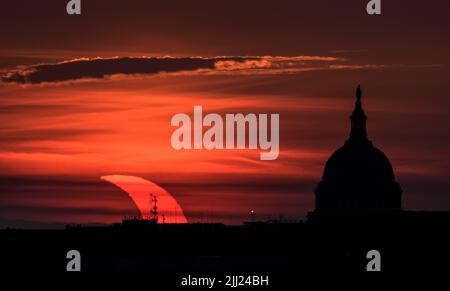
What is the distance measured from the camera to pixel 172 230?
150250mm

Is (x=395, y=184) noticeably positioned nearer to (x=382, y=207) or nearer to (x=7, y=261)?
(x=382, y=207)

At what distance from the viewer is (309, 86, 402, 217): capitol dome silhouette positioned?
550 ft

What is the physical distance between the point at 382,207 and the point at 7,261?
5629 cm

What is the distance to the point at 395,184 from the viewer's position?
168375mm

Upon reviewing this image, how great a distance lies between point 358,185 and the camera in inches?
6619

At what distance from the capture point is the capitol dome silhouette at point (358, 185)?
168 m
